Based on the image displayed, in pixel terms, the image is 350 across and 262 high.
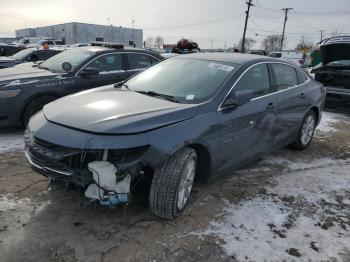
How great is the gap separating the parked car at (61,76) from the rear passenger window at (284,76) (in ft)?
10.6

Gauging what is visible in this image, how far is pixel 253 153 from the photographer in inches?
175

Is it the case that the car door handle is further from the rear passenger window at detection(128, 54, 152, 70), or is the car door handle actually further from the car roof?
the rear passenger window at detection(128, 54, 152, 70)

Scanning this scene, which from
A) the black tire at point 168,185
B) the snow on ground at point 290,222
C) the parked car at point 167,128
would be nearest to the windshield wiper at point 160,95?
the parked car at point 167,128

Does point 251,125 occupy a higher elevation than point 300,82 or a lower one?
lower

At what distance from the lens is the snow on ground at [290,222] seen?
10.3 feet

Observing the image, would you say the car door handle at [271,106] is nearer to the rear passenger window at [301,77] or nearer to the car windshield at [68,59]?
the rear passenger window at [301,77]

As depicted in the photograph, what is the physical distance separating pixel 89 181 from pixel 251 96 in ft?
6.64

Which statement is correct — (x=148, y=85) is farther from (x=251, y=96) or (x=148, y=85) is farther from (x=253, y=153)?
(x=253, y=153)

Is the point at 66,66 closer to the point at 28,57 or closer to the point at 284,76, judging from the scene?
the point at 284,76

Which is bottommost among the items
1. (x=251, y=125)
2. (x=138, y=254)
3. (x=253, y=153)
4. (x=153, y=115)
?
(x=138, y=254)

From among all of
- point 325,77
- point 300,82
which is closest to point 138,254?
point 300,82

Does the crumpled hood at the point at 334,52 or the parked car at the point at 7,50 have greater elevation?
the crumpled hood at the point at 334,52

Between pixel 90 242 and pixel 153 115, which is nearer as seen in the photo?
pixel 90 242

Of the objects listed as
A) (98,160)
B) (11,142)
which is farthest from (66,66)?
(98,160)
